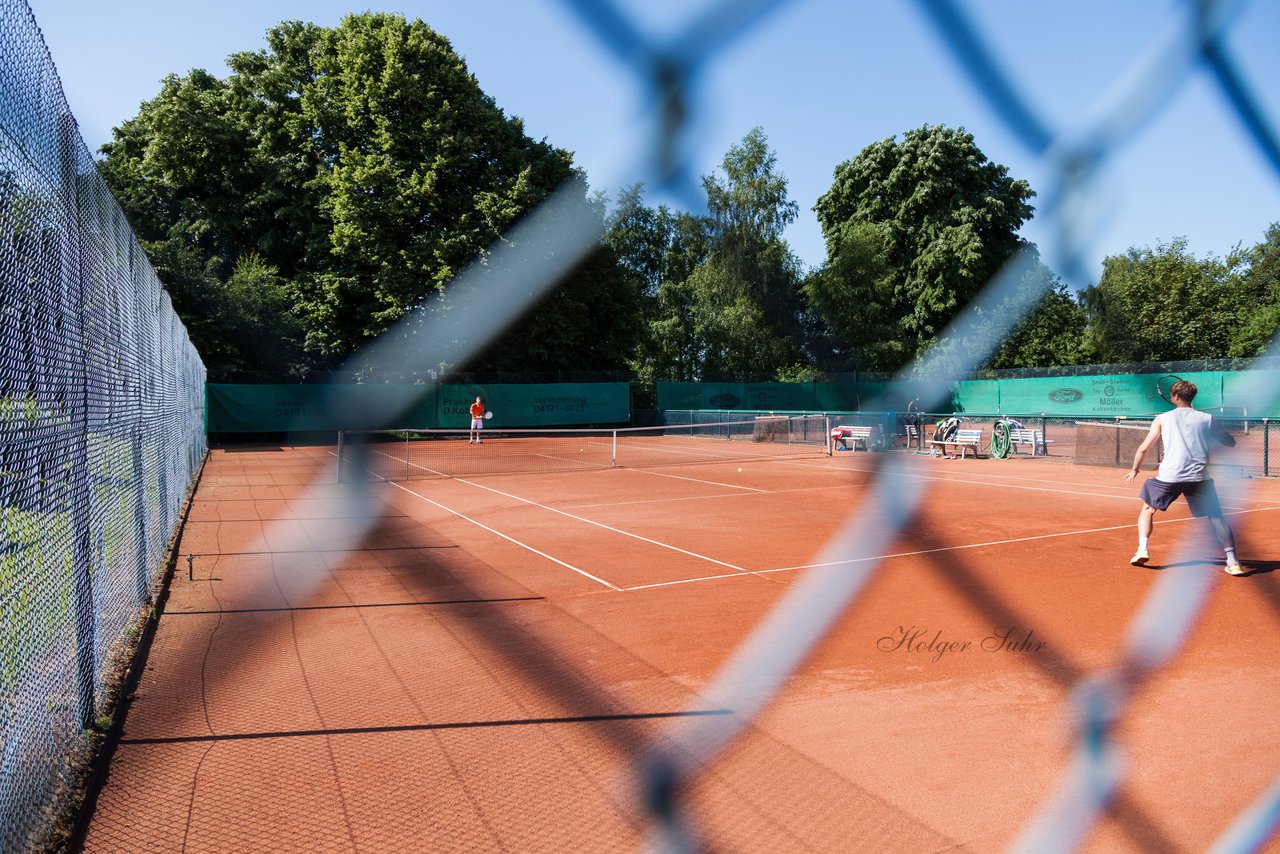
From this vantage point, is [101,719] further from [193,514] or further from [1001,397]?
[1001,397]

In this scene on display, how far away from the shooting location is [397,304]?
Answer: 94.5ft

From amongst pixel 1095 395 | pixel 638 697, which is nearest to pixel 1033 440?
pixel 1095 395

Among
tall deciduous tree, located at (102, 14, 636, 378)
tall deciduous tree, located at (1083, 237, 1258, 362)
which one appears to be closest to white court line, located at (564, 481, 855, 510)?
tall deciduous tree, located at (102, 14, 636, 378)

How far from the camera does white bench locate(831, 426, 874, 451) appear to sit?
20922mm

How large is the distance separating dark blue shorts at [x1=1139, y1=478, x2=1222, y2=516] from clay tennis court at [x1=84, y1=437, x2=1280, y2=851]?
0.55 meters

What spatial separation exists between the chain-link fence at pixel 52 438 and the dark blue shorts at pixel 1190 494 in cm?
657

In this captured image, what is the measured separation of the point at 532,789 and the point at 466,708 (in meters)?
0.89

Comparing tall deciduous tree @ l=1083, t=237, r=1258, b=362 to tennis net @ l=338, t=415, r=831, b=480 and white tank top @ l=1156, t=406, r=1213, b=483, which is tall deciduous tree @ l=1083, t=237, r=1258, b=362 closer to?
tennis net @ l=338, t=415, r=831, b=480

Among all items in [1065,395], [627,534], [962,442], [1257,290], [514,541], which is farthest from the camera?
[1257,290]

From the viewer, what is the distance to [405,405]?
92.8 feet

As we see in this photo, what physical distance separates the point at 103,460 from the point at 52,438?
1.53 meters

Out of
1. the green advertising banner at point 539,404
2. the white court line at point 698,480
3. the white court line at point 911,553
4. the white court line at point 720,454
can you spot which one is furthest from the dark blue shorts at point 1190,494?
the green advertising banner at point 539,404

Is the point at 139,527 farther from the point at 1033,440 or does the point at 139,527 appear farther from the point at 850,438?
the point at 1033,440

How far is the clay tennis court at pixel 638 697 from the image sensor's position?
2.86m
